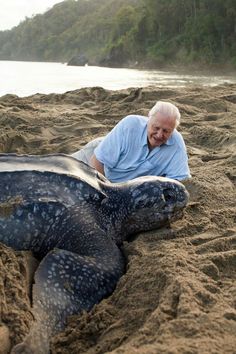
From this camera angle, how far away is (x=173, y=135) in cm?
324

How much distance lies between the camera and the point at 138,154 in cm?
320

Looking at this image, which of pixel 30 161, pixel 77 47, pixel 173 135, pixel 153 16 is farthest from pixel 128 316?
pixel 77 47

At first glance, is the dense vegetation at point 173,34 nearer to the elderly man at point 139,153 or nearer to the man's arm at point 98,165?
the elderly man at point 139,153

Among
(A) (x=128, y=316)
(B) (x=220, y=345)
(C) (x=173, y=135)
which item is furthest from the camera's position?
(C) (x=173, y=135)

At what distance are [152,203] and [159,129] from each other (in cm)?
70

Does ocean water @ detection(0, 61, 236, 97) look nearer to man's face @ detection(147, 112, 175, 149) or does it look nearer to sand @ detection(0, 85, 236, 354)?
man's face @ detection(147, 112, 175, 149)

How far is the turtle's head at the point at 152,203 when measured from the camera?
101 inches

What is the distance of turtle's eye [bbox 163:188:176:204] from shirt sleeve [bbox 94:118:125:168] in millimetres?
669

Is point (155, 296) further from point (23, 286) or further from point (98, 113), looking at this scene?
point (98, 113)

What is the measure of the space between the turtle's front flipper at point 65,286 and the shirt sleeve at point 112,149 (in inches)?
43.8

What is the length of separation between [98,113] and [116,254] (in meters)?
4.14

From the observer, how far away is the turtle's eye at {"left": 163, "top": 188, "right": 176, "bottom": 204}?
260 cm

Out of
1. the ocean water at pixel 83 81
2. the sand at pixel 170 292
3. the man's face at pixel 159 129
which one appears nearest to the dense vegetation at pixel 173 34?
the ocean water at pixel 83 81

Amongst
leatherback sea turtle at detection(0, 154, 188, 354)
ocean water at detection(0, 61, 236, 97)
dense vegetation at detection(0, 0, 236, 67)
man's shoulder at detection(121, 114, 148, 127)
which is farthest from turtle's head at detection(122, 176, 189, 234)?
dense vegetation at detection(0, 0, 236, 67)
